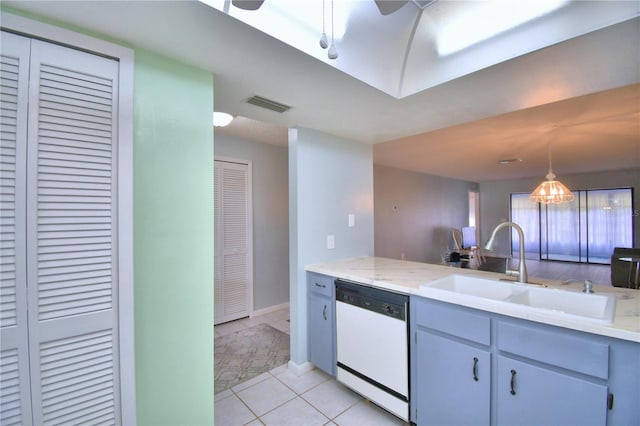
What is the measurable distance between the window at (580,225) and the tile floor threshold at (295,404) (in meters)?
8.77

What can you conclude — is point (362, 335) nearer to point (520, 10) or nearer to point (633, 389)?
point (633, 389)

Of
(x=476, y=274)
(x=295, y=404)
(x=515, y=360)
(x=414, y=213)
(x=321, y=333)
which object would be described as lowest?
(x=295, y=404)

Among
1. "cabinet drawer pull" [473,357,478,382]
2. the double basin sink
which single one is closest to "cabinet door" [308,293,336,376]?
the double basin sink

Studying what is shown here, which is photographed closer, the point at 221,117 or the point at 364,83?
the point at 364,83

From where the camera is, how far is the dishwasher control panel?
66.3 inches

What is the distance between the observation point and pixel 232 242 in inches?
139

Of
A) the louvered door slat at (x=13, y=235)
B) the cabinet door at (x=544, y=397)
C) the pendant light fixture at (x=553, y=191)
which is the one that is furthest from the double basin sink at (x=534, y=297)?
the pendant light fixture at (x=553, y=191)

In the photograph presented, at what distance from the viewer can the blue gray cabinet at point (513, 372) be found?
1.06 m

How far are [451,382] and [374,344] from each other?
1.61ft

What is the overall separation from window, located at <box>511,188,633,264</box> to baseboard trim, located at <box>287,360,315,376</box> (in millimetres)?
8753

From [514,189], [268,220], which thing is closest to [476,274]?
[268,220]

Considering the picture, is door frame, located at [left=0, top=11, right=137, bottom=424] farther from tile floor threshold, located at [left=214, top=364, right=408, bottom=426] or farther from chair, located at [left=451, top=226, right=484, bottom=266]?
chair, located at [left=451, top=226, right=484, bottom=266]

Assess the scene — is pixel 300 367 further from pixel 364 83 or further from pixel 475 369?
pixel 364 83

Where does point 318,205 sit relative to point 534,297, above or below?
above
